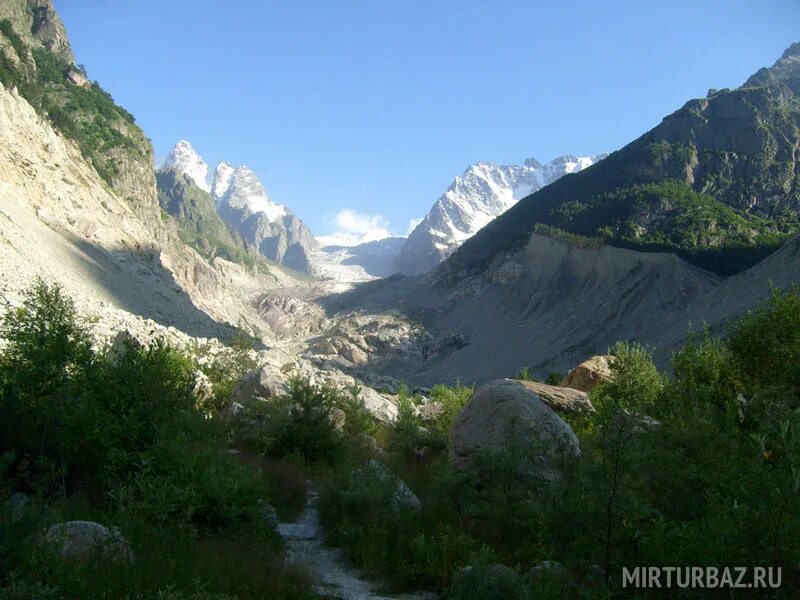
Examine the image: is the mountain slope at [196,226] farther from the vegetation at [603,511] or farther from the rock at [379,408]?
the vegetation at [603,511]

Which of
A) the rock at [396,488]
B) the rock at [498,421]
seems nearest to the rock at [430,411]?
the rock at [498,421]

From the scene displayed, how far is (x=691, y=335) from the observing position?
18.9m

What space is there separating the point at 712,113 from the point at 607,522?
116m

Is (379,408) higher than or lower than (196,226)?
lower

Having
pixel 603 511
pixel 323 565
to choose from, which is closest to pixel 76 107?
pixel 323 565

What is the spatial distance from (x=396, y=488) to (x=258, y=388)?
363 inches

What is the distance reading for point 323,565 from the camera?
827 centimetres

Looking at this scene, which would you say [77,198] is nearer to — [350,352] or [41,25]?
[350,352]

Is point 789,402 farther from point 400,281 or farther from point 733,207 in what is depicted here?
point 400,281

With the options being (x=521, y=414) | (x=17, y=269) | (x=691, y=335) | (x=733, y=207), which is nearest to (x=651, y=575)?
(x=521, y=414)

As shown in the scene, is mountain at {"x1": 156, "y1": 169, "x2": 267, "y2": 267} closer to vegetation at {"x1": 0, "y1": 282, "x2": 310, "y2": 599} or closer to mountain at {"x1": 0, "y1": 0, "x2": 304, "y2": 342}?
mountain at {"x1": 0, "y1": 0, "x2": 304, "y2": 342}

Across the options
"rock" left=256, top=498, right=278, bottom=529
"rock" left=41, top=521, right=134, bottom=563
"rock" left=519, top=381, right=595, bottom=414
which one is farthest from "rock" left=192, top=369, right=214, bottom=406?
"rock" left=41, top=521, right=134, bottom=563

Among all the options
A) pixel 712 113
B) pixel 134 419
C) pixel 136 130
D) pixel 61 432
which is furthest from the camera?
pixel 712 113

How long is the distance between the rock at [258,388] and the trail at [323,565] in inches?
286
